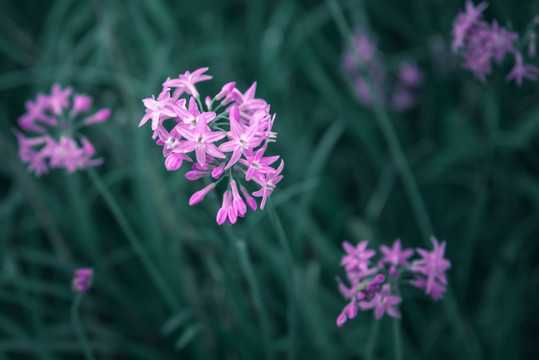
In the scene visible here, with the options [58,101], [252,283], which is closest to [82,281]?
[252,283]

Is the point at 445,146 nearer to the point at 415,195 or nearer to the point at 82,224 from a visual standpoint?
the point at 415,195

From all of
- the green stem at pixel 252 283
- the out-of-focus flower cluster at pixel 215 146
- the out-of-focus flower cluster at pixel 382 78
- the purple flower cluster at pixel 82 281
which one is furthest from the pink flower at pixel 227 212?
the out-of-focus flower cluster at pixel 382 78

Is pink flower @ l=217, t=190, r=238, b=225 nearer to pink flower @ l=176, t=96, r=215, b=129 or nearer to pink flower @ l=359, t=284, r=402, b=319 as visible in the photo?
pink flower @ l=176, t=96, r=215, b=129

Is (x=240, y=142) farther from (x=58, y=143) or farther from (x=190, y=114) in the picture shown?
(x=58, y=143)

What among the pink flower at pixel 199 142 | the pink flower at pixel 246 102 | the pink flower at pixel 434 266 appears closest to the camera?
the pink flower at pixel 199 142

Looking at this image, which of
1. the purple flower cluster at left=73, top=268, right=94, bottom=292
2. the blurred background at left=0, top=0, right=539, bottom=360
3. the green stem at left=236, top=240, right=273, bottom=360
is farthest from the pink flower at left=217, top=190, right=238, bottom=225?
the purple flower cluster at left=73, top=268, right=94, bottom=292

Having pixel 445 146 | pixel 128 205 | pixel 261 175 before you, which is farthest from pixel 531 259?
pixel 128 205

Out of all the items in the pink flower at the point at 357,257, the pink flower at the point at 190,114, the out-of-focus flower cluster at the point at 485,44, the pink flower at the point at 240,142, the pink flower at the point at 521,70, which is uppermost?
the out-of-focus flower cluster at the point at 485,44

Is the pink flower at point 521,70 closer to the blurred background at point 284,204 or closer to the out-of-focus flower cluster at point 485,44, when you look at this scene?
the out-of-focus flower cluster at point 485,44
